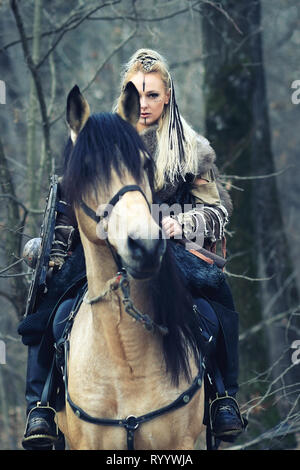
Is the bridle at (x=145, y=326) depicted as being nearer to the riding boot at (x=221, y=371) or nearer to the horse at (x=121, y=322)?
the horse at (x=121, y=322)

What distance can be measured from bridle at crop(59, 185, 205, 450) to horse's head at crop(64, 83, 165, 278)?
1cm

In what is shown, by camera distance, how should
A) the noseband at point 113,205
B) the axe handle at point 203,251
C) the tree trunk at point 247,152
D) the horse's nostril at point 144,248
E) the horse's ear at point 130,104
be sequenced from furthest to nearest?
the tree trunk at point 247,152
the axe handle at point 203,251
the horse's ear at point 130,104
the noseband at point 113,205
the horse's nostril at point 144,248

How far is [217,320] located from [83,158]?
1.77 m

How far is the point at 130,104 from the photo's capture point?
13.8 feet

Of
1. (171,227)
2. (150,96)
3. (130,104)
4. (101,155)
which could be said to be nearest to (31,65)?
(150,96)

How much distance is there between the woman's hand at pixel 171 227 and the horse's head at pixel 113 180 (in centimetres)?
38

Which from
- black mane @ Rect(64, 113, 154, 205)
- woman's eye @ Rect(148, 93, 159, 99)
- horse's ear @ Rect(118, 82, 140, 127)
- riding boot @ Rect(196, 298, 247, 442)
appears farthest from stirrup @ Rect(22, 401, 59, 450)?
woman's eye @ Rect(148, 93, 159, 99)

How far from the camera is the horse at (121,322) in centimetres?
390

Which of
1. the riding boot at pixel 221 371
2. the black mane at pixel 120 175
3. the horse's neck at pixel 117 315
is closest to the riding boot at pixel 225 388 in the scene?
the riding boot at pixel 221 371

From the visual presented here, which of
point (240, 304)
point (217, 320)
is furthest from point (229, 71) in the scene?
point (217, 320)

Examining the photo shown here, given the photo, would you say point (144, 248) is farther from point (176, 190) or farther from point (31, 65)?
point (31, 65)

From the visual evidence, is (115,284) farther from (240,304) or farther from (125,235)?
(240,304)

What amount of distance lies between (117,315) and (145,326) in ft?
0.60
